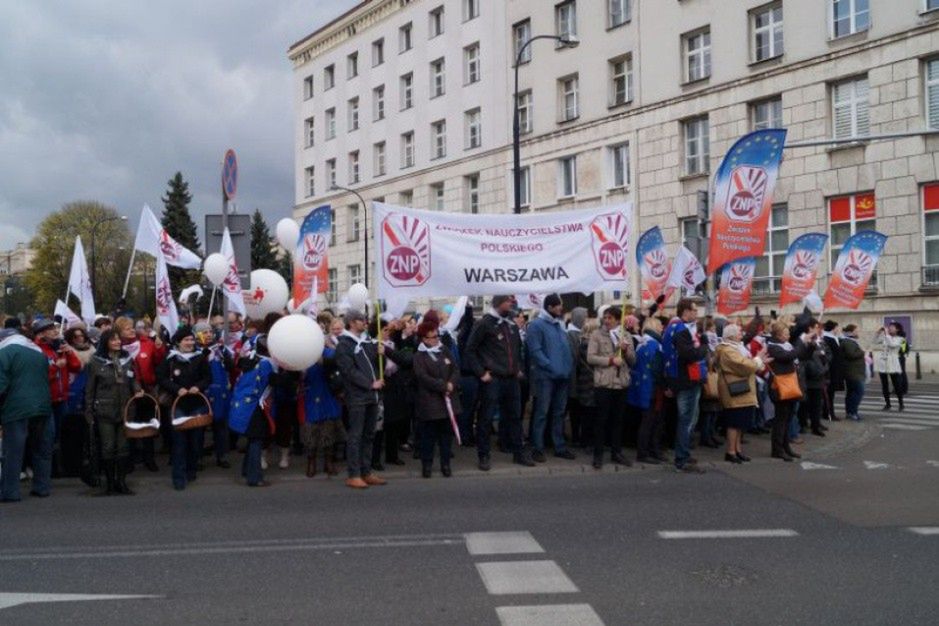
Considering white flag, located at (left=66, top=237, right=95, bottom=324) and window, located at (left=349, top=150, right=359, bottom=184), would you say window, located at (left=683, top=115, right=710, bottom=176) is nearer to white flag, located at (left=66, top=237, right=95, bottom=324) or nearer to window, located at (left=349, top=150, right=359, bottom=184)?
white flag, located at (left=66, top=237, right=95, bottom=324)

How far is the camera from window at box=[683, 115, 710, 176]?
33438 millimetres

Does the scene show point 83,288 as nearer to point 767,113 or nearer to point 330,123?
point 767,113

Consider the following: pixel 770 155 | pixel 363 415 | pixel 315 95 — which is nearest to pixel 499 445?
pixel 363 415

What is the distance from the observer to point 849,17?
29016 millimetres

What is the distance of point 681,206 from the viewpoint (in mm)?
34000

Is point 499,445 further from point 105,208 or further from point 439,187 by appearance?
point 105,208

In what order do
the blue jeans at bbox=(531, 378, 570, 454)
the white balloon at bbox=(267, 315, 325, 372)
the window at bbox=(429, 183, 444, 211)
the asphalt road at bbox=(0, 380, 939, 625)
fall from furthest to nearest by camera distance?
1. the window at bbox=(429, 183, 444, 211)
2. the blue jeans at bbox=(531, 378, 570, 454)
3. the white balloon at bbox=(267, 315, 325, 372)
4. the asphalt road at bbox=(0, 380, 939, 625)

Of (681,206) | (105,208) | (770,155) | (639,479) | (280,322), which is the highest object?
(105,208)

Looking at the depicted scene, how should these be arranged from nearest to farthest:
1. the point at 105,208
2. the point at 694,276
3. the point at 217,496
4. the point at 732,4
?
the point at 217,496, the point at 694,276, the point at 732,4, the point at 105,208

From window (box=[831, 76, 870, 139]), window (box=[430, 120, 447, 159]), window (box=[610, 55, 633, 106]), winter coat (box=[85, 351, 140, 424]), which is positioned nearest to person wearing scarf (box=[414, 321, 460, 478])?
winter coat (box=[85, 351, 140, 424])

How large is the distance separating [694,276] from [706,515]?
24.4 feet

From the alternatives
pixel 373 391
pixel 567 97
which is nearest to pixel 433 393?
pixel 373 391

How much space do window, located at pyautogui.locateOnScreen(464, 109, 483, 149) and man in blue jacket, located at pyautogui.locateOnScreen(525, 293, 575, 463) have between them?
3319 centimetres

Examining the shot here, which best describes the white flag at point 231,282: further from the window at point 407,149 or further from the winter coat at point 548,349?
the window at point 407,149
